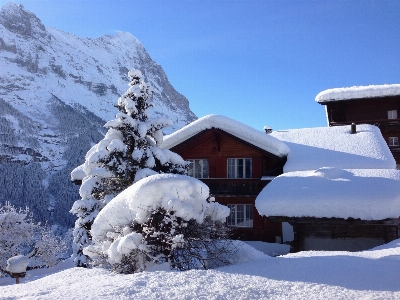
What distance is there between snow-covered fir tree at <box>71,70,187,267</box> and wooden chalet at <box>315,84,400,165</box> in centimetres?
1883

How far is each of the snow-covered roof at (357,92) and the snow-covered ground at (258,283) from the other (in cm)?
2421

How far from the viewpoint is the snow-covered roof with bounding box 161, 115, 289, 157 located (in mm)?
17266

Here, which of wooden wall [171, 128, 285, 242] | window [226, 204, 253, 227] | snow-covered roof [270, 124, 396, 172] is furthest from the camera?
window [226, 204, 253, 227]

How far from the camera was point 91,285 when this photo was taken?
5402 mm

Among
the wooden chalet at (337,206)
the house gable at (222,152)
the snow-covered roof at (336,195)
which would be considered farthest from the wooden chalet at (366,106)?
the snow-covered roof at (336,195)

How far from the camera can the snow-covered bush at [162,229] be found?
21.6 ft

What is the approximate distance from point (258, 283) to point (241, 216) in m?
13.3

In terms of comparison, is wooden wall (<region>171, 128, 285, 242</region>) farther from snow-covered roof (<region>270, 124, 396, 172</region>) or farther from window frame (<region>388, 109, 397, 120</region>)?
window frame (<region>388, 109, 397, 120</region>)

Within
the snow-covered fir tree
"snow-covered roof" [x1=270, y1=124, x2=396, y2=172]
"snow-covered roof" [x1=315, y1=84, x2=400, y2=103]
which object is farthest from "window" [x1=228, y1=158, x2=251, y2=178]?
"snow-covered roof" [x1=315, y1=84, x2=400, y2=103]

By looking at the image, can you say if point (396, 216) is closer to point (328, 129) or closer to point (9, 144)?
point (328, 129)

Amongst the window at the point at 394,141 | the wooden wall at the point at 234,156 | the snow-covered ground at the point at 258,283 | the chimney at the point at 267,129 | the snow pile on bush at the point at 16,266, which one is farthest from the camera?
the window at the point at 394,141

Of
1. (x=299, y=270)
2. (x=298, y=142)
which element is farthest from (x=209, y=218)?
(x=298, y=142)

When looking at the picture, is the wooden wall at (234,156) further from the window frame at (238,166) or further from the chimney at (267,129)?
the chimney at (267,129)

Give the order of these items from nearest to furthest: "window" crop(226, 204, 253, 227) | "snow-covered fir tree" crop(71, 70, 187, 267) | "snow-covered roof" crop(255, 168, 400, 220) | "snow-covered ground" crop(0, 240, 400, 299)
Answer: "snow-covered ground" crop(0, 240, 400, 299) < "snow-covered roof" crop(255, 168, 400, 220) < "snow-covered fir tree" crop(71, 70, 187, 267) < "window" crop(226, 204, 253, 227)
